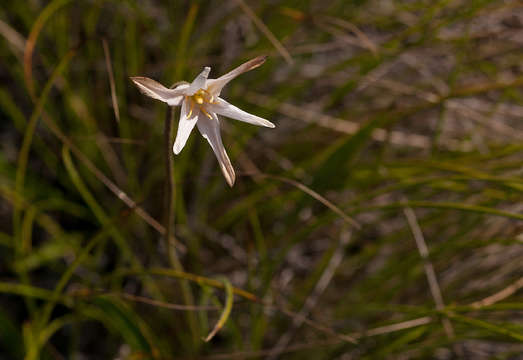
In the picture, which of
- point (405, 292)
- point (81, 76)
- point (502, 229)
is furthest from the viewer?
point (81, 76)

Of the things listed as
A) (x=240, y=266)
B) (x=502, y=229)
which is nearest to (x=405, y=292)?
(x=502, y=229)

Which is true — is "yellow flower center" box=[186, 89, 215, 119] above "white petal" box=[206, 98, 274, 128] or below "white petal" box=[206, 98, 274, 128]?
above

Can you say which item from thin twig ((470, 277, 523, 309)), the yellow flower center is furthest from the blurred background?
the yellow flower center

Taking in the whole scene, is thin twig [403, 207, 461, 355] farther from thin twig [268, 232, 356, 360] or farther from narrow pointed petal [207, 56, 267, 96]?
narrow pointed petal [207, 56, 267, 96]

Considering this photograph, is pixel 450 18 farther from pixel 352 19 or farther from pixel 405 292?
pixel 405 292

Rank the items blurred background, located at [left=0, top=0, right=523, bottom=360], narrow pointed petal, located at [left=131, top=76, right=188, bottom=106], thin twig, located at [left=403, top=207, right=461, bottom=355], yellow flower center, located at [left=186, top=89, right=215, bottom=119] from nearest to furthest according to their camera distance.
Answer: narrow pointed petal, located at [left=131, top=76, right=188, bottom=106] < yellow flower center, located at [left=186, top=89, right=215, bottom=119] < thin twig, located at [left=403, top=207, right=461, bottom=355] < blurred background, located at [left=0, top=0, right=523, bottom=360]

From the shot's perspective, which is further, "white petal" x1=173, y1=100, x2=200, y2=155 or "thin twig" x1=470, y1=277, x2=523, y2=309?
"thin twig" x1=470, y1=277, x2=523, y2=309

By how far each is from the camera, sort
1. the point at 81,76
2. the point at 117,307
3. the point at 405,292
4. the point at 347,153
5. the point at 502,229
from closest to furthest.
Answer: the point at 117,307 < the point at 347,153 < the point at 502,229 < the point at 405,292 < the point at 81,76

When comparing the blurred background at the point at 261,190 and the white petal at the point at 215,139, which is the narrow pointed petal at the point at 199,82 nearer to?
the white petal at the point at 215,139
